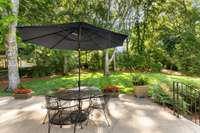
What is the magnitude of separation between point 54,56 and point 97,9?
3.78 metres

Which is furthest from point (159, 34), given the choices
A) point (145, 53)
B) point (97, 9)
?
point (97, 9)

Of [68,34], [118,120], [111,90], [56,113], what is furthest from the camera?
[111,90]

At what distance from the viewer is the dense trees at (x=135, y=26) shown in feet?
35.3

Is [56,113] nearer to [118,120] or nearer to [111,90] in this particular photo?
[118,120]

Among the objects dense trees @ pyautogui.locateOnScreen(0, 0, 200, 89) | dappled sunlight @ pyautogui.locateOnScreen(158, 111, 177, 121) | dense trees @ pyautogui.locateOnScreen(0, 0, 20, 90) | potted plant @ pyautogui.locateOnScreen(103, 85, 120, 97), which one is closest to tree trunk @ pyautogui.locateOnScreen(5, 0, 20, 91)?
dense trees @ pyautogui.locateOnScreen(0, 0, 20, 90)

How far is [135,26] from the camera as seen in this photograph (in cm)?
1408

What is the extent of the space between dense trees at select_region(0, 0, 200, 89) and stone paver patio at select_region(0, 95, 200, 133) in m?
4.30

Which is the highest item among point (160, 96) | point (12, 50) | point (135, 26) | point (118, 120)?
point (135, 26)

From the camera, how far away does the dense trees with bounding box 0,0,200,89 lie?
10773 millimetres

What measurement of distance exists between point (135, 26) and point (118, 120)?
10337mm

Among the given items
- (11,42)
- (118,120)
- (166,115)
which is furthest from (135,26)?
(118,120)

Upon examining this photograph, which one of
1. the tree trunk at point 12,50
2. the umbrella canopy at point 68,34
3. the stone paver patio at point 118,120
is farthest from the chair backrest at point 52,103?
the tree trunk at point 12,50

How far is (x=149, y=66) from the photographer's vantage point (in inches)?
576

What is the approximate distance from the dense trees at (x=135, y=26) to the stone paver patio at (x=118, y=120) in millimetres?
4297
